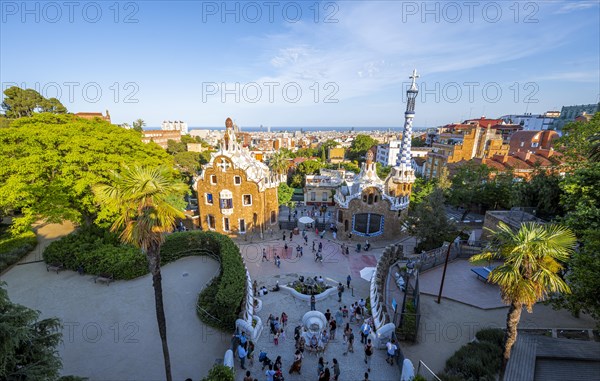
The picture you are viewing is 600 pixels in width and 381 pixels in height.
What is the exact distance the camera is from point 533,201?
89.3 ft

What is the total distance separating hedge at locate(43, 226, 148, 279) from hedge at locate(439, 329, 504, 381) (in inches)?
872

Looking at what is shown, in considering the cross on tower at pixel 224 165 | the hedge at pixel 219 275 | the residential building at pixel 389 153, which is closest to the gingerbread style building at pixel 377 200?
the cross on tower at pixel 224 165

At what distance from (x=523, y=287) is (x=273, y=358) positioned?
1180 cm

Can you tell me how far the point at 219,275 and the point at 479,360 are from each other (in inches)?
677

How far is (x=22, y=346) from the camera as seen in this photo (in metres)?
8.83

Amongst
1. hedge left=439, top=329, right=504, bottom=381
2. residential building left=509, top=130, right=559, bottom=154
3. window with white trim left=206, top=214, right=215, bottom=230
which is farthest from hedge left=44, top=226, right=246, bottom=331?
residential building left=509, top=130, right=559, bottom=154

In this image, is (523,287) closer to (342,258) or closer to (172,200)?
(342,258)

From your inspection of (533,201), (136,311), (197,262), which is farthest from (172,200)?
(533,201)

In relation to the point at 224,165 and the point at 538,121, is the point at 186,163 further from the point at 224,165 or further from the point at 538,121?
the point at 538,121

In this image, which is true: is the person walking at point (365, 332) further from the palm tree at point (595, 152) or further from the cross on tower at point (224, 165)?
the cross on tower at point (224, 165)

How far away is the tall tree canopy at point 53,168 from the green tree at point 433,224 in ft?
89.3

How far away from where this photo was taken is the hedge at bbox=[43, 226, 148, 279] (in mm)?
21789

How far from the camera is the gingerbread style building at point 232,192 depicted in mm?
31109

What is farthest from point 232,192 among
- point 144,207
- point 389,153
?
point 389,153
